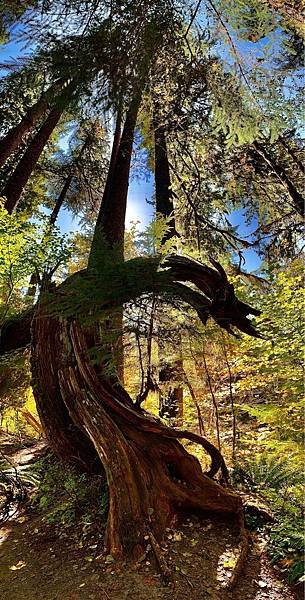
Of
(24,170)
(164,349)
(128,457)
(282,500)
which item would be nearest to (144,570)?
(128,457)

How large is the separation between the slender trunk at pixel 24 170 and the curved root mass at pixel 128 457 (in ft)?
9.82

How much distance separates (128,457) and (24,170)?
16.7 ft

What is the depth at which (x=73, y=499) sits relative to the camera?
4.52 meters

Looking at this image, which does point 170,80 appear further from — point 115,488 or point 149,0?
point 115,488

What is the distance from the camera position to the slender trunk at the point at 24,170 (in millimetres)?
6590

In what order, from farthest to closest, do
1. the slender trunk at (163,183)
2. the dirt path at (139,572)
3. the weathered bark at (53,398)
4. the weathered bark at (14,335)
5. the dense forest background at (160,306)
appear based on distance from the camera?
the slender trunk at (163,183) < the weathered bark at (14,335) < the weathered bark at (53,398) < the dense forest background at (160,306) < the dirt path at (139,572)

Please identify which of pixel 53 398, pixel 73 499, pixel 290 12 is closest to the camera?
pixel 290 12

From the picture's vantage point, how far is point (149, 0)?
3.50 metres

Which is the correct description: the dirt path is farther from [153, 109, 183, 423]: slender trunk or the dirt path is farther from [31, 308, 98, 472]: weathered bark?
[153, 109, 183, 423]: slender trunk

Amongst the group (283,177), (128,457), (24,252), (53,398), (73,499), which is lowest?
(73,499)

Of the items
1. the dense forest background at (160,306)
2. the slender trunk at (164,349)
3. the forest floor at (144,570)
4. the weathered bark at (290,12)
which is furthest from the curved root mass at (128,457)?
the weathered bark at (290,12)

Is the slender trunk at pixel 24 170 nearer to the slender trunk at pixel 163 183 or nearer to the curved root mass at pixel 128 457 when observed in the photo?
the slender trunk at pixel 163 183

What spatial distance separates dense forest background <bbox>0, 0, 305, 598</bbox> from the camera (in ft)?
11.1

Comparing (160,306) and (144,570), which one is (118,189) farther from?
(144,570)
